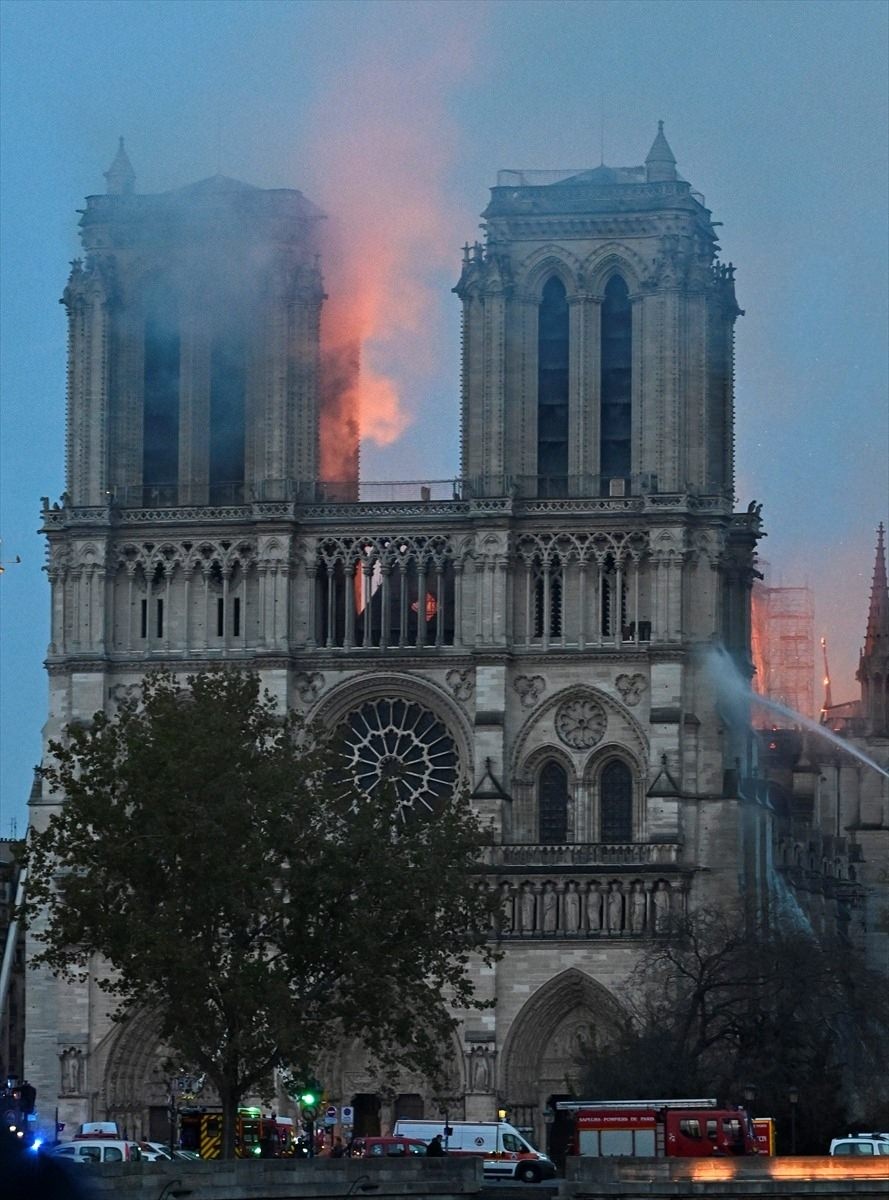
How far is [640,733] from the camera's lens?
296 feet

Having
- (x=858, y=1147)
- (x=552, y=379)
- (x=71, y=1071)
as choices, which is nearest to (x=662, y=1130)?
(x=858, y=1147)

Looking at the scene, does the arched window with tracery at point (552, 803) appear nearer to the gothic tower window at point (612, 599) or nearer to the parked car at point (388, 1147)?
the gothic tower window at point (612, 599)

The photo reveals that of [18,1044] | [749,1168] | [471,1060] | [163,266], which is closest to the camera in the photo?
[749,1168]

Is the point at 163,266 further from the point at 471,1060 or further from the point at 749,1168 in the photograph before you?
the point at 749,1168

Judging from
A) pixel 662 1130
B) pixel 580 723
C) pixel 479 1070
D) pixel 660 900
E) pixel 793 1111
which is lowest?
pixel 662 1130

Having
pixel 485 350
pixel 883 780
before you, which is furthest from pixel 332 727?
pixel 883 780

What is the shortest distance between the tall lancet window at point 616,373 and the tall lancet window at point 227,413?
12.1 meters

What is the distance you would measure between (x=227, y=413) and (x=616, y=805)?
1870 cm

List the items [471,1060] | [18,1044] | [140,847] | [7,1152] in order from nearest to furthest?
1. [7,1152]
2. [140,847]
3. [471,1060]
4. [18,1044]

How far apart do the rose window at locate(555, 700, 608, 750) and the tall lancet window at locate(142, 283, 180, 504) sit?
15.4 metres

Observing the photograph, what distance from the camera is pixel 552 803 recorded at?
91062 millimetres

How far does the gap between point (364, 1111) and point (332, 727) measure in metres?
12.2

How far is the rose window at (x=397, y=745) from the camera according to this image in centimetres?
9206

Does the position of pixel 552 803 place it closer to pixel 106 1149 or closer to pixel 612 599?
pixel 612 599
